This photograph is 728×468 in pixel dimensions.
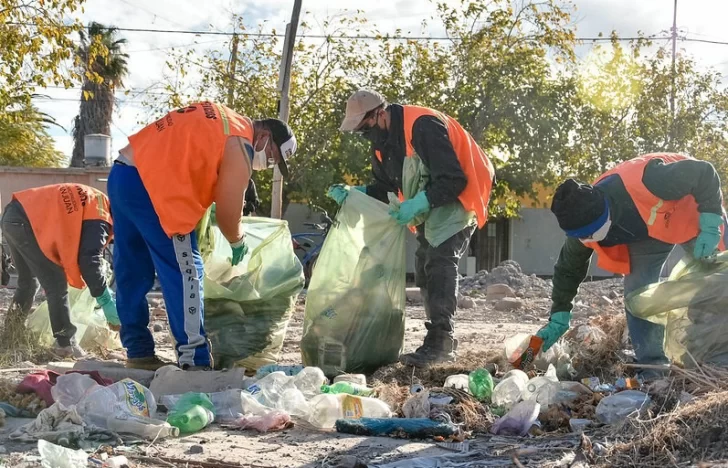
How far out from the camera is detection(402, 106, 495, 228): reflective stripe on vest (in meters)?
4.48

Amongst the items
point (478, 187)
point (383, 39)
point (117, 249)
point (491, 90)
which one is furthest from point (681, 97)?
point (117, 249)

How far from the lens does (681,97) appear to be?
18.5 meters

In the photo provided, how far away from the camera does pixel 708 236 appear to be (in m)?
3.72

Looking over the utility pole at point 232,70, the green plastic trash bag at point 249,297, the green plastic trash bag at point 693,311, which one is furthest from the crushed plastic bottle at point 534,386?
the utility pole at point 232,70

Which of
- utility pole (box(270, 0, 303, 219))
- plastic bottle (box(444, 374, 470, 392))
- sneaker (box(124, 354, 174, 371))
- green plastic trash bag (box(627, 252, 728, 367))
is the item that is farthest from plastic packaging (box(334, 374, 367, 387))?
utility pole (box(270, 0, 303, 219))

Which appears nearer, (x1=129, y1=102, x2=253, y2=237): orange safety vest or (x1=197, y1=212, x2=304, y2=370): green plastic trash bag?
(x1=129, y1=102, x2=253, y2=237): orange safety vest

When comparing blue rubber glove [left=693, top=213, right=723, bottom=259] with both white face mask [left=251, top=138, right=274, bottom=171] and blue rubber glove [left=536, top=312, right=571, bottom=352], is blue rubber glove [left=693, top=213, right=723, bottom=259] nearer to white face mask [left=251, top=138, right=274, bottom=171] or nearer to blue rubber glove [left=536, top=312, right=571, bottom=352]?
blue rubber glove [left=536, top=312, right=571, bottom=352]

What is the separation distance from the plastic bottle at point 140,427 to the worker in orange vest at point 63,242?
6.58 ft

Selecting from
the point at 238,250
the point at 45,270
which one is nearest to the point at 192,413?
the point at 238,250

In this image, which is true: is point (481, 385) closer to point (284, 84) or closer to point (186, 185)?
point (186, 185)

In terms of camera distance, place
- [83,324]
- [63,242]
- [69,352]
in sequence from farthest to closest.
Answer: [83,324], [69,352], [63,242]

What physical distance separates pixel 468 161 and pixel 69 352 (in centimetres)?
250

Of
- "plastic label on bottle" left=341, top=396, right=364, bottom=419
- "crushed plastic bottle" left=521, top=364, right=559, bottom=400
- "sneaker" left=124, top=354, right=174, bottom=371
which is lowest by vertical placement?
"sneaker" left=124, top=354, right=174, bottom=371

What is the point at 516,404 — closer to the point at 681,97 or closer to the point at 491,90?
the point at 491,90
